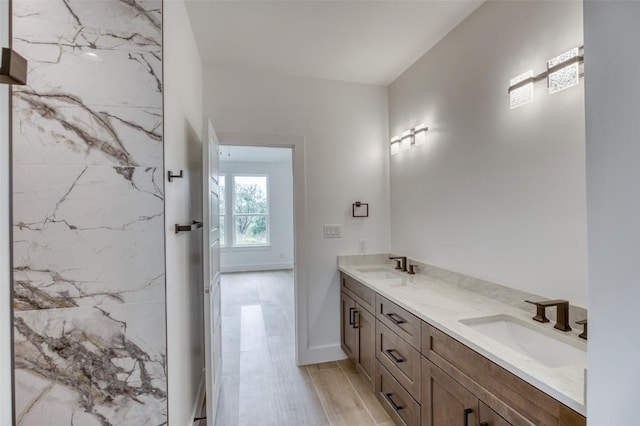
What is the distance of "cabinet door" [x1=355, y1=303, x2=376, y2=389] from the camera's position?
2.29 metres

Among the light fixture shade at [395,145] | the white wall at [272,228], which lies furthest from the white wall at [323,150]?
the white wall at [272,228]

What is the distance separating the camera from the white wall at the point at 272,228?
23.6 feet

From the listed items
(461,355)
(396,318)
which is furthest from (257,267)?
(461,355)

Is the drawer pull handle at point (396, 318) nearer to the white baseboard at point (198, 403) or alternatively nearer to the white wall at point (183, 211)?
the white wall at point (183, 211)

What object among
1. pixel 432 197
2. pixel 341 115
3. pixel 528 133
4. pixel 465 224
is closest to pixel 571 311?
pixel 465 224

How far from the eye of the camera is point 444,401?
1.45 meters

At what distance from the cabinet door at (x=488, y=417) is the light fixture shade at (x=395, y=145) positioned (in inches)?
87.0

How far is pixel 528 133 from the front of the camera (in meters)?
1.63

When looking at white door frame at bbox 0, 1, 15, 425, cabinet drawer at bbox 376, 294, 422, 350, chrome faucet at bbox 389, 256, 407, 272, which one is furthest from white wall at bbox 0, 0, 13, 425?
chrome faucet at bbox 389, 256, 407, 272

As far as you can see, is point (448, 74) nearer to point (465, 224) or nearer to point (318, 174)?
point (465, 224)

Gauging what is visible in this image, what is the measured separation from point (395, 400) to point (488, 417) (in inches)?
34.6

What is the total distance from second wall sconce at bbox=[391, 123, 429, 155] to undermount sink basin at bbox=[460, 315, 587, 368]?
1531 mm

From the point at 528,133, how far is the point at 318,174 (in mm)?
1721

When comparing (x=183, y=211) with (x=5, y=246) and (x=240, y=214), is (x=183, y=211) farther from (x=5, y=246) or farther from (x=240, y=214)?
(x=240, y=214)
